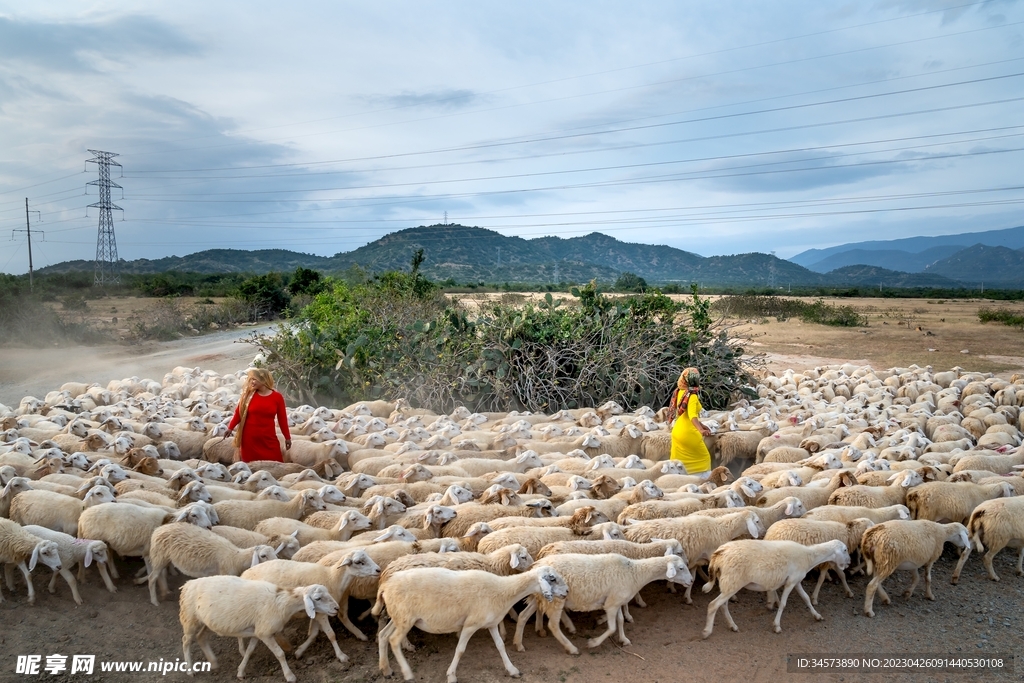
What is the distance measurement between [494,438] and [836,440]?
5193 mm

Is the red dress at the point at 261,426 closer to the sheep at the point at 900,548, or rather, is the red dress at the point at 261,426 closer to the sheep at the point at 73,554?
the sheep at the point at 73,554

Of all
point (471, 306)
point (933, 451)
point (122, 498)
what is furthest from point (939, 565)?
point (471, 306)

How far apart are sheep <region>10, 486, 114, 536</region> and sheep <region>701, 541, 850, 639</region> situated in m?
5.56

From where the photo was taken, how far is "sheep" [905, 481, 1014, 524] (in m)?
7.09

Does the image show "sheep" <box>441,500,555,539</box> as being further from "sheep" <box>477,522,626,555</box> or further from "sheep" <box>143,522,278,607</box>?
"sheep" <box>143,522,278,607</box>

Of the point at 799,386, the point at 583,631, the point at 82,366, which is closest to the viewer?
the point at 583,631

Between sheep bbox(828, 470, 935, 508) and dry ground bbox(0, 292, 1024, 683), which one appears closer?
dry ground bbox(0, 292, 1024, 683)

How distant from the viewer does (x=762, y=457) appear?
1014 centimetres

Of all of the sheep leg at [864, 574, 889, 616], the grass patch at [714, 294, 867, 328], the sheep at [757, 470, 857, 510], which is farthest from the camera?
the grass patch at [714, 294, 867, 328]

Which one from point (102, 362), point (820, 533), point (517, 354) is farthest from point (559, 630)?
point (102, 362)

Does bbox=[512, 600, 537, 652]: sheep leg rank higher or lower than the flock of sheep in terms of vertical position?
lower

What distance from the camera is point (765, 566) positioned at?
560 centimetres

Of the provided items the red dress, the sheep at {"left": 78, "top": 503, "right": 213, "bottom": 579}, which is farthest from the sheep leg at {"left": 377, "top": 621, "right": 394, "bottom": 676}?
the red dress

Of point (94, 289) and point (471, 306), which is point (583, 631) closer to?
point (471, 306)
